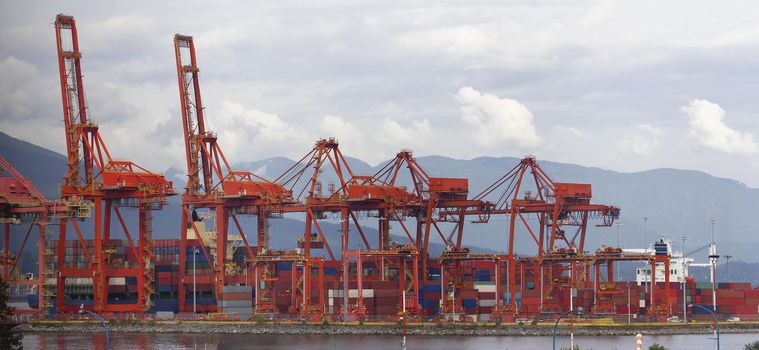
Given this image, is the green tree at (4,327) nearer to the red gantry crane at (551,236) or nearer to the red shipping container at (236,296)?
the red shipping container at (236,296)

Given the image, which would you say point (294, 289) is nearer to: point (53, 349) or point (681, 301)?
point (53, 349)

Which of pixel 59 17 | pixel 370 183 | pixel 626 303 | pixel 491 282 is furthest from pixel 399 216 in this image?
pixel 59 17

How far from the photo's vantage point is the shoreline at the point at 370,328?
10988cm

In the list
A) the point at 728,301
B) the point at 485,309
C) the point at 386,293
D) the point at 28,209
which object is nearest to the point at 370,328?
the point at 386,293

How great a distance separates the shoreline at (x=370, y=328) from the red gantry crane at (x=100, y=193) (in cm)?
451

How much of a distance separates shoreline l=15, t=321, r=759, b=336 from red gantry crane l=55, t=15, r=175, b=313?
4.51m

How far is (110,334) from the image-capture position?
114m

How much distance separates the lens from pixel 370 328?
110375 millimetres

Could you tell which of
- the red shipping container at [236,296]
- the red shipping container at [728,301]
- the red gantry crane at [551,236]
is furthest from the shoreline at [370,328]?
the red shipping container at [728,301]

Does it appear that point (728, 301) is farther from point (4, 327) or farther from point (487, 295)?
point (4, 327)

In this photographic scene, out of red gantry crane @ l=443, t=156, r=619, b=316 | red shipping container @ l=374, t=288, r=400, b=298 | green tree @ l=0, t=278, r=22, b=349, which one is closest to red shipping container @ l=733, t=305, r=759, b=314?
red gantry crane @ l=443, t=156, r=619, b=316

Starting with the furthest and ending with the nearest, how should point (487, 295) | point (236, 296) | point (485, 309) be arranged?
point (487, 295) → point (485, 309) → point (236, 296)

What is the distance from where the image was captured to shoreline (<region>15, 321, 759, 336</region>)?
110m

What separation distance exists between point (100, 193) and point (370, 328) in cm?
3042
